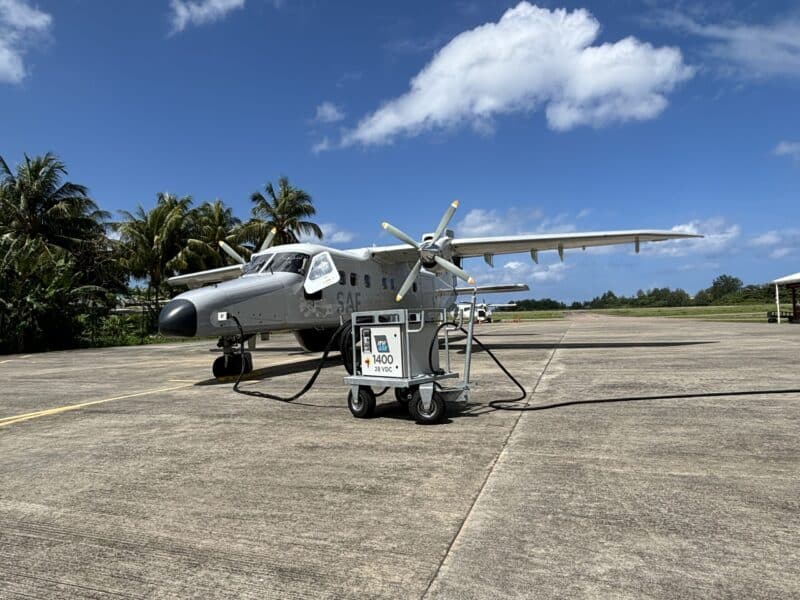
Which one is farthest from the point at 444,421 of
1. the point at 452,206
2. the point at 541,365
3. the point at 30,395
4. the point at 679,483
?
the point at 452,206

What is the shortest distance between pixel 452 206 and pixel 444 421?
33.3ft

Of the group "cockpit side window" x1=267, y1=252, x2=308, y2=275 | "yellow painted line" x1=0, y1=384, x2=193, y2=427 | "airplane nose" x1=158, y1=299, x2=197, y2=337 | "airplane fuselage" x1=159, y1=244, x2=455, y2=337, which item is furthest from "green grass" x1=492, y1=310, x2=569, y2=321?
"yellow painted line" x1=0, y1=384, x2=193, y2=427

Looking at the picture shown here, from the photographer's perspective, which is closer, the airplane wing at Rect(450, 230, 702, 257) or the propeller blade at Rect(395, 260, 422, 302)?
the propeller blade at Rect(395, 260, 422, 302)

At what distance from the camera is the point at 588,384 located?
30.0ft

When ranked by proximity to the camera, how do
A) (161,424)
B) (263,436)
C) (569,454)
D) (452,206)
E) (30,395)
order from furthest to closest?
(452,206) → (30,395) → (161,424) → (263,436) → (569,454)

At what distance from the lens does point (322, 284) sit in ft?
44.3

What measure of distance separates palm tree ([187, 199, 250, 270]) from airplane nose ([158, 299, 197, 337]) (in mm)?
27347

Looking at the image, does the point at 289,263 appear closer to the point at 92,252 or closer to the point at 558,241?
the point at 558,241

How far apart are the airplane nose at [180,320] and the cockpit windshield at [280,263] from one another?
341 cm

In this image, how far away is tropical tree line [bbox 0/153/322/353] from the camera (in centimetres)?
2544

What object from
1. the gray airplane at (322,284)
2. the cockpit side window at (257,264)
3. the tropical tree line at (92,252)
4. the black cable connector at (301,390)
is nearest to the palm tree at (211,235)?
the tropical tree line at (92,252)

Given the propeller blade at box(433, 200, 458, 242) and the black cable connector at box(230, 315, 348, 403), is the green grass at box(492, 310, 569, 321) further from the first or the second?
the black cable connector at box(230, 315, 348, 403)

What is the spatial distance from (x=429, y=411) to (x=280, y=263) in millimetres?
8180

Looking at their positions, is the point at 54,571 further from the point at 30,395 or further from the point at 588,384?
the point at 30,395
